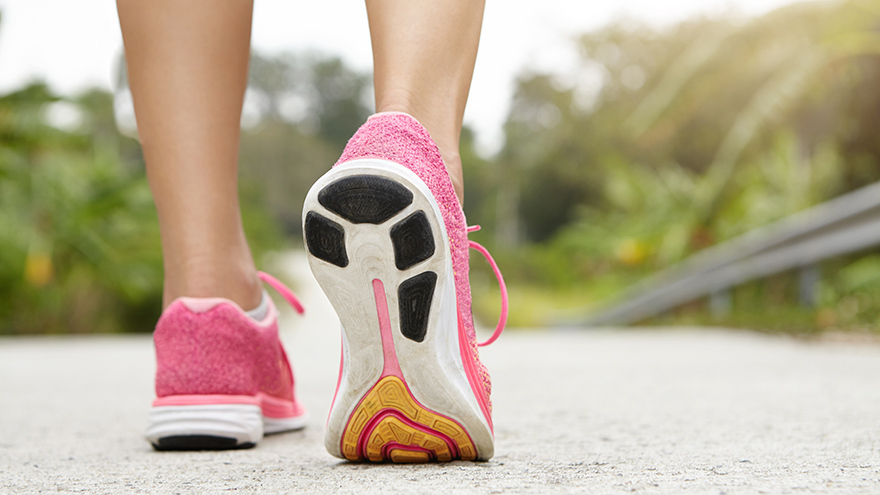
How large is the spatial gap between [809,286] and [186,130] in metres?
3.70

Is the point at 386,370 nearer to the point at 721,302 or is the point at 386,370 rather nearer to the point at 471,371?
the point at 471,371

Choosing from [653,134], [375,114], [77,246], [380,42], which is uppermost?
[653,134]

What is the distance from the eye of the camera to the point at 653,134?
1695 cm

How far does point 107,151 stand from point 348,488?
9.21 meters

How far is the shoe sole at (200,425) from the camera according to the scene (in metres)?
1.15

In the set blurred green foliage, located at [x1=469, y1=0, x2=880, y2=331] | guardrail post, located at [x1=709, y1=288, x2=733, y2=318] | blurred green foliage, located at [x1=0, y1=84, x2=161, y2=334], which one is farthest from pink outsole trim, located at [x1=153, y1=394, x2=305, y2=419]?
blurred green foliage, located at [x1=0, y1=84, x2=161, y2=334]

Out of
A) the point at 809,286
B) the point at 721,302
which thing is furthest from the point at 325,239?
the point at 721,302

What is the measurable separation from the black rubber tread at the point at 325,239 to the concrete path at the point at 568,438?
10.0 inches

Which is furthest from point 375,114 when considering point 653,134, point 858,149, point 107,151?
point 653,134

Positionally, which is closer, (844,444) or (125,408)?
(844,444)

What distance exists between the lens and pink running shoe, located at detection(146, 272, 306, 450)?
1.15 meters

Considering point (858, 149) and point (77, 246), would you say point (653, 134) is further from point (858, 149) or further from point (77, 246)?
point (77, 246)

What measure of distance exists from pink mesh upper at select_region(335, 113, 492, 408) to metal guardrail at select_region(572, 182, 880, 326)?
9.60ft

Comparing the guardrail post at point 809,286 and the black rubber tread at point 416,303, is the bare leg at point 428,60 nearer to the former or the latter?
the black rubber tread at point 416,303
